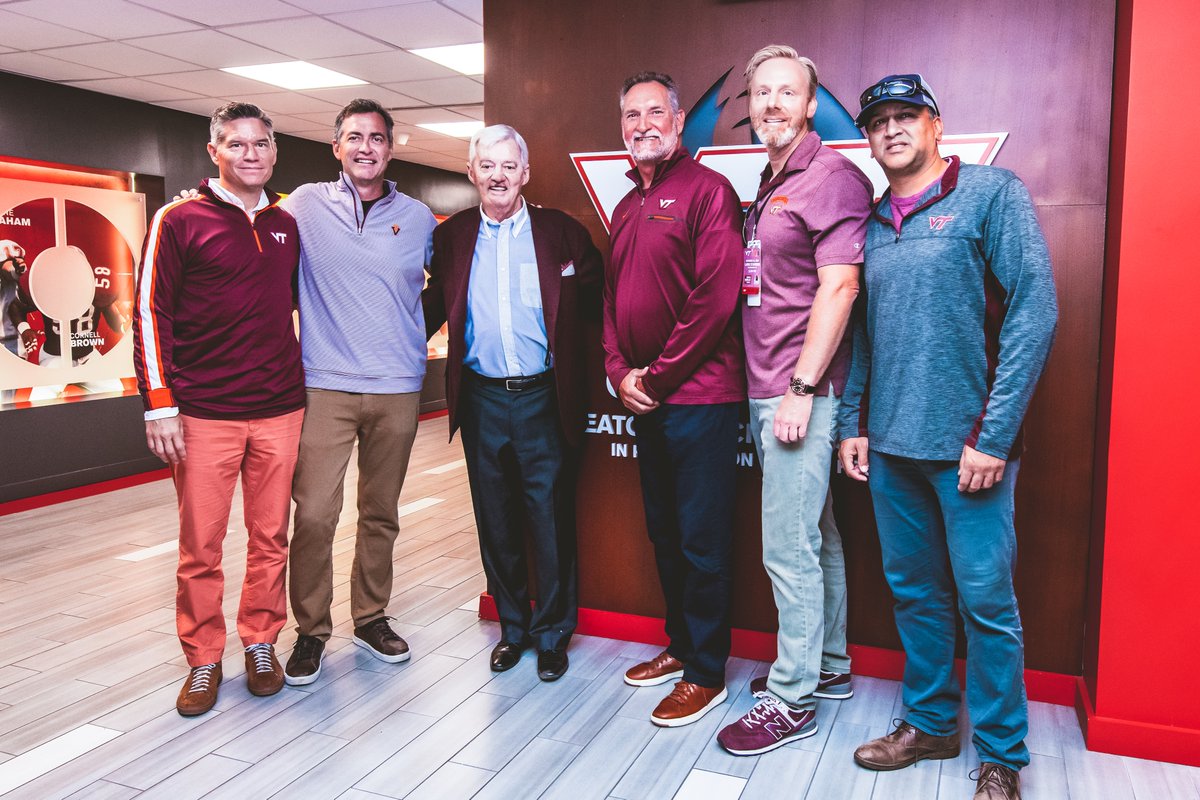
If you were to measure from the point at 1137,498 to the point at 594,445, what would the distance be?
1.81 metres

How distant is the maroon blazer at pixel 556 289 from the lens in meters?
2.95

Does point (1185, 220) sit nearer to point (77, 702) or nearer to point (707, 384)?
point (707, 384)

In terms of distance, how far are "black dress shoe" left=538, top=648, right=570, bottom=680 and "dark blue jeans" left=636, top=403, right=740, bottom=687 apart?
1.63 feet

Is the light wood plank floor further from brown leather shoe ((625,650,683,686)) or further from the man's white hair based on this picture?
the man's white hair

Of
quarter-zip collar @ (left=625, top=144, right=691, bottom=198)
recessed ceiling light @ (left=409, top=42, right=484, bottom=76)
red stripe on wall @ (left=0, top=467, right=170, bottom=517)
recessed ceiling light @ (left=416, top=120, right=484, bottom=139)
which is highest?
recessed ceiling light @ (left=416, top=120, right=484, bottom=139)

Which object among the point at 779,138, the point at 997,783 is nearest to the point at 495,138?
the point at 779,138

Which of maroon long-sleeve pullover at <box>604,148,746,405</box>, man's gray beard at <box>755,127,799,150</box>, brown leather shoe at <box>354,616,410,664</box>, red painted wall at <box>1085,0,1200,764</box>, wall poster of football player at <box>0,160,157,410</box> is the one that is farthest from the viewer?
wall poster of football player at <box>0,160,157,410</box>

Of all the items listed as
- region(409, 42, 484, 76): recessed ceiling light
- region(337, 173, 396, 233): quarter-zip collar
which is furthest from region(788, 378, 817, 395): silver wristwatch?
region(409, 42, 484, 76): recessed ceiling light

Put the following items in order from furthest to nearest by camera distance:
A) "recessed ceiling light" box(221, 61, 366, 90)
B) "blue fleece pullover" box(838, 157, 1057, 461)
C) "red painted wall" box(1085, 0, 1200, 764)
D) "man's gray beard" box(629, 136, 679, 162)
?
"recessed ceiling light" box(221, 61, 366, 90)
"man's gray beard" box(629, 136, 679, 162)
"red painted wall" box(1085, 0, 1200, 764)
"blue fleece pullover" box(838, 157, 1057, 461)

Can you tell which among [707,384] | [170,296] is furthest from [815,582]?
[170,296]

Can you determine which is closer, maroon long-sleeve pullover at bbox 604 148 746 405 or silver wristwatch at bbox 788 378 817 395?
silver wristwatch at bbox 788 378 817 395

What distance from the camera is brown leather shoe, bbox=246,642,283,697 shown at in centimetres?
286

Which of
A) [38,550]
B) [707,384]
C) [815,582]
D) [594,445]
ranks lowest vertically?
[38,550]

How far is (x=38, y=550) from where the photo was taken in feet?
15.3
